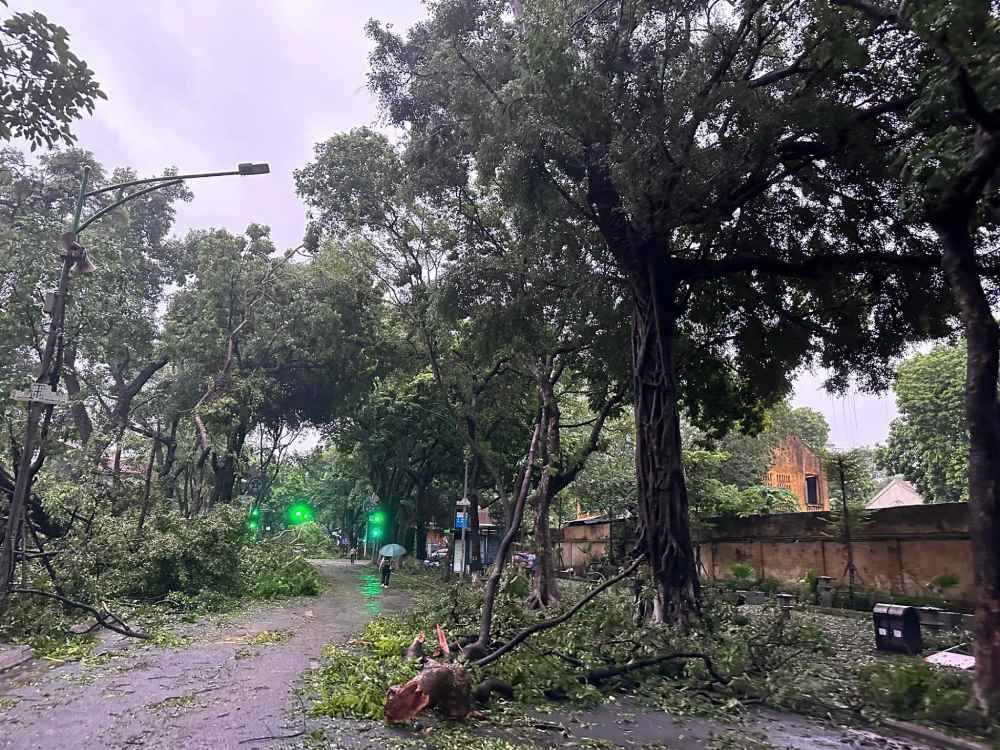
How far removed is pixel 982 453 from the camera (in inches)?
298

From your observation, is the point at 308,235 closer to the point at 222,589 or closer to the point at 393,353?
the point at 393,353

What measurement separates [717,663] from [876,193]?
8386mm

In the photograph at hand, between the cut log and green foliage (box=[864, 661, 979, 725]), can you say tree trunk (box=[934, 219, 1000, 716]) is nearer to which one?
green foliage (box=[864, 661, 979, 725])

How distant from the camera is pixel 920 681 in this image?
7.19 meters

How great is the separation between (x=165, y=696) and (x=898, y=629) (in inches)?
440

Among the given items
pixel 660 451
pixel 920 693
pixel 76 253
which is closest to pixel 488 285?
pixel 660 451

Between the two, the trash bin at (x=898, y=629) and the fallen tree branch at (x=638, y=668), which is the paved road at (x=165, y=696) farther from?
the trash bin at (x=898, y=629)

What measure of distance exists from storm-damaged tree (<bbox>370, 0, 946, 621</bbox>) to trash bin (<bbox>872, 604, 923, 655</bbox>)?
3.56 meters

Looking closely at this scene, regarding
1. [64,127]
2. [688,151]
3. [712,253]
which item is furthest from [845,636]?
[64,127]

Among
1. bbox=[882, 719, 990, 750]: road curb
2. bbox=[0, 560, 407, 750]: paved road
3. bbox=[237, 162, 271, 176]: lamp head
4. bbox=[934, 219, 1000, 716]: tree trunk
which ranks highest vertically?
bbox=[237, 162, 271, 176]: lamp head

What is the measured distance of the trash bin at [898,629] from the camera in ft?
36.9

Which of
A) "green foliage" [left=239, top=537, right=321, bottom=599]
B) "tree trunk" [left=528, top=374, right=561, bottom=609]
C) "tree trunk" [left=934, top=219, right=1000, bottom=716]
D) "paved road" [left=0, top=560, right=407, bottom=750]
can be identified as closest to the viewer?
"paved road" [left=0, top=560, right=407, bottom=750]

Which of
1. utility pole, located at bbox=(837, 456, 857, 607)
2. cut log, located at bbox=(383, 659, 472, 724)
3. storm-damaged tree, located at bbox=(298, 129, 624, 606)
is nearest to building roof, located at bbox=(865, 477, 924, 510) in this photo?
utility pole, located at bbox=(837, 456, 857, 607)

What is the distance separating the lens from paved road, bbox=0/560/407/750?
5848mm
